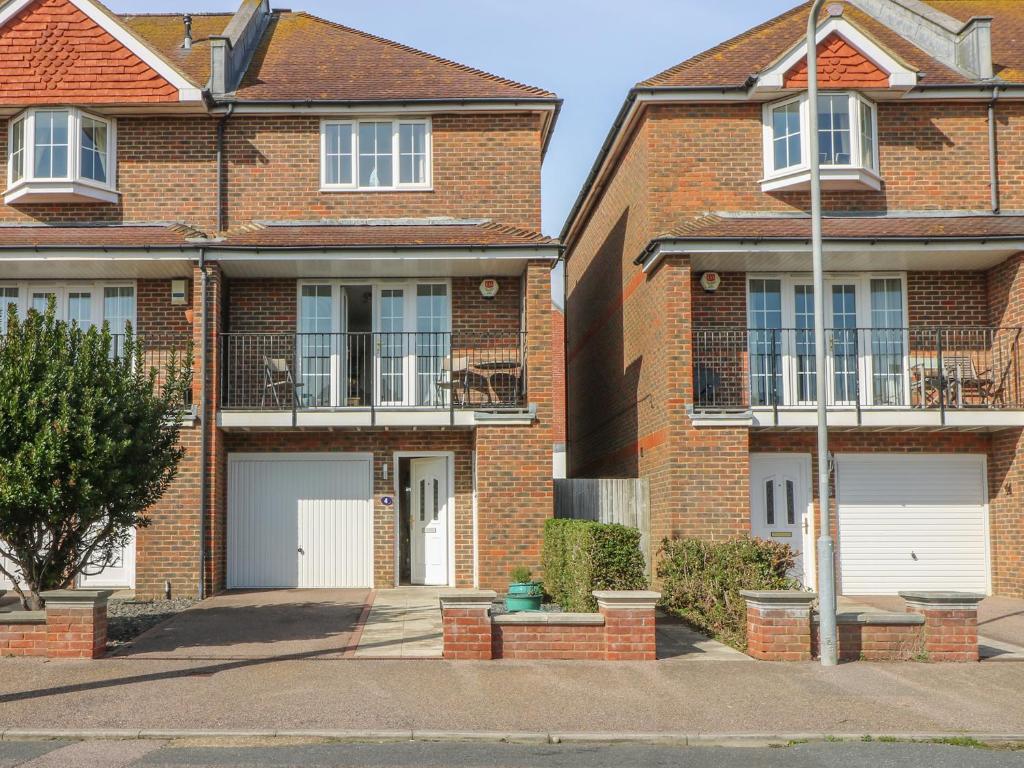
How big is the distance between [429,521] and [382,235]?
4.49 m

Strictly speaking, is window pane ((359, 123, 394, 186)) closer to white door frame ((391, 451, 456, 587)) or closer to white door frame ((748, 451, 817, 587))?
white door frame ((391, 451, 456, 587))

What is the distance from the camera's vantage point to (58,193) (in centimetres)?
1725

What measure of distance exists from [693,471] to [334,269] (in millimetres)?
6120

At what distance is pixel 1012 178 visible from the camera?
1784 cm

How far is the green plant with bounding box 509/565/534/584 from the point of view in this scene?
15.8 metres

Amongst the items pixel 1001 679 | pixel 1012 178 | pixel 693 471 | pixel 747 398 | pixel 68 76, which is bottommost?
pixel 1001 679

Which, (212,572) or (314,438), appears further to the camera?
(314,438)

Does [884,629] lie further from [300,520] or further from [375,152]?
[375,152]

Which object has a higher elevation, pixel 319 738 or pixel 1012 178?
pixel 1012 178

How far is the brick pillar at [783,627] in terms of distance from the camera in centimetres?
1141

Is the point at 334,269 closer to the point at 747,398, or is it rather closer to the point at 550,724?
the point at 747,398

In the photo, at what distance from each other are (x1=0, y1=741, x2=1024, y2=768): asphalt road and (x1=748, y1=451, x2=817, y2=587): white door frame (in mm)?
8717

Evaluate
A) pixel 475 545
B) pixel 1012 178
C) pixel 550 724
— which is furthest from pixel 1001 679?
pixel 1012 178

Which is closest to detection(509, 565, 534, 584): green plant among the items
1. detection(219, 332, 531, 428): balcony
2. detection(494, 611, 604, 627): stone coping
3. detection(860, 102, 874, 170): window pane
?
detection(219, 332, 531, 428): balcony
